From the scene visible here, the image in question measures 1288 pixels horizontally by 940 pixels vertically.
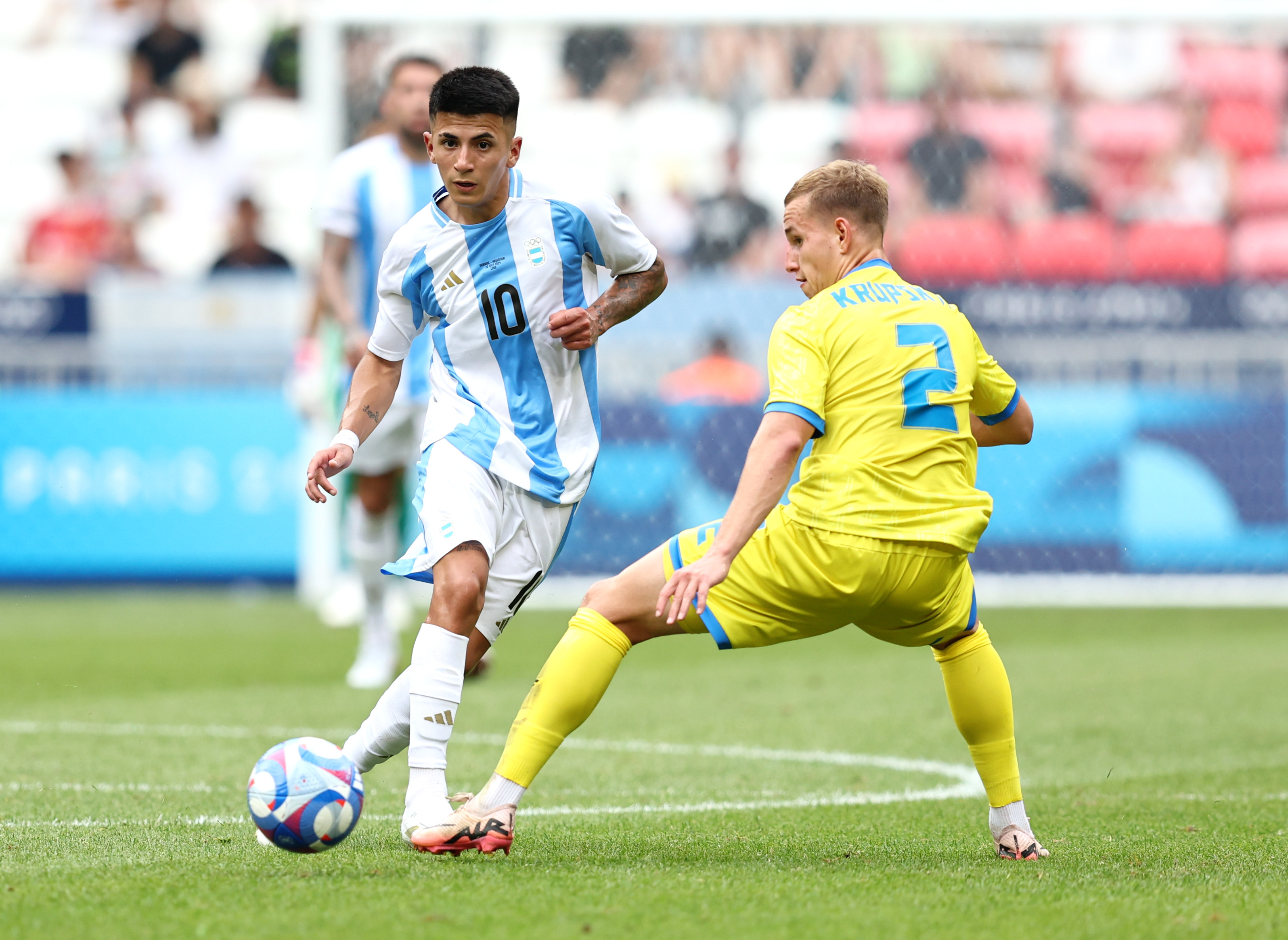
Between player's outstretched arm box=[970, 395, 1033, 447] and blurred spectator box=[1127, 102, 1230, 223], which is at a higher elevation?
blurred spectator box=[1127, 102, 1230, 223]

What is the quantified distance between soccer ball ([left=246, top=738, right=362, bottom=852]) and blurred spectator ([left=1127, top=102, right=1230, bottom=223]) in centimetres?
1138

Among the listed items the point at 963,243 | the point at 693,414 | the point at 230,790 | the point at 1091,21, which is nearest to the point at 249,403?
the point at 693,414

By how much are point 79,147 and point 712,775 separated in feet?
48.3

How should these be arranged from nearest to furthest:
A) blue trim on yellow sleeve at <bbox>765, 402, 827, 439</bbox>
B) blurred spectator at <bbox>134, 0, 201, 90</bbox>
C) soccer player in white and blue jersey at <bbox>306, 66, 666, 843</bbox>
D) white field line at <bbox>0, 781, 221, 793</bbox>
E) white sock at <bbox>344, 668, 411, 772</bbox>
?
blue trim on yellow sleeve at <bbox>765, 402, 827, 439</bbox> < soccer player in white and blue jersey at <bbox>306, 66, 666, 843</bbox> < white sock at <bbox>344, 668, 411, 772</bbox> < white field line at <bbox>0, 781, 221, 793</bbox> < blurred spectator at <bbox>134, 0, 201, 90</bbox>

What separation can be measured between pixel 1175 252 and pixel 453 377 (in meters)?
10.4

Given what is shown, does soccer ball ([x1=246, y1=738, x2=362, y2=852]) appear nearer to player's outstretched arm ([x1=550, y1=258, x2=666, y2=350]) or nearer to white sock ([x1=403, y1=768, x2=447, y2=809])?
white sock ([x1=403, y1=768, x2=447, y2=809])

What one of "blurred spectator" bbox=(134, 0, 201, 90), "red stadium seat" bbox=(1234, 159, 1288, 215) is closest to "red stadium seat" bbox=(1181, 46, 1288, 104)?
"red stadium seat" bbox=(1234, 159, 1288, 215)

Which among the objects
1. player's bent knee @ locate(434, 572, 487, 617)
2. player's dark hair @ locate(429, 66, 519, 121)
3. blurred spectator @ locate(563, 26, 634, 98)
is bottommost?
player's bent knee @ locate(434, 572, 487, 617)

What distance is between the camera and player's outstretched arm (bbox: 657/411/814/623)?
359 cm

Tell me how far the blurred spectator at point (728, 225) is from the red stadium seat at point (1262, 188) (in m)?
4.13

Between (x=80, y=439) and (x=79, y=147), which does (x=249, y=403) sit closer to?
(x=80, y=439)

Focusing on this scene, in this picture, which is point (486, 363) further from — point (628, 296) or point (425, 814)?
point (425, 814)

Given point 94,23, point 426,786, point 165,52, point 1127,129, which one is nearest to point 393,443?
point 426,786

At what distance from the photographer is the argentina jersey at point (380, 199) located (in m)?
7.64
